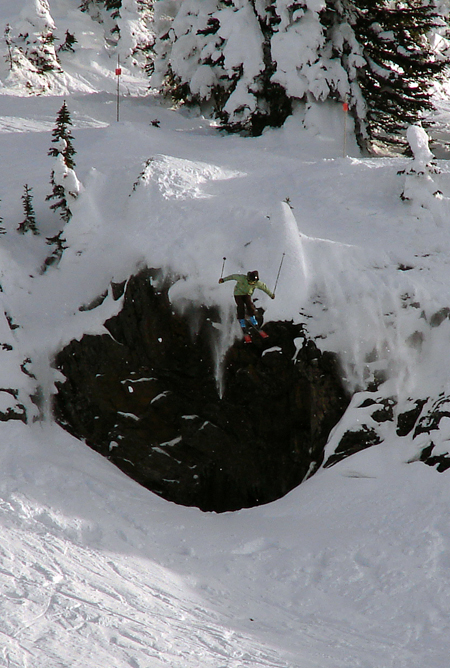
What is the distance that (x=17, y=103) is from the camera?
20641 millimetres

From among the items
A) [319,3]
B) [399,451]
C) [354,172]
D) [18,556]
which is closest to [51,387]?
[18,556]

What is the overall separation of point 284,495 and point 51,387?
16.6ft

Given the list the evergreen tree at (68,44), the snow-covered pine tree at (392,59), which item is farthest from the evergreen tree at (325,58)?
the evergreen tree at (68,44)

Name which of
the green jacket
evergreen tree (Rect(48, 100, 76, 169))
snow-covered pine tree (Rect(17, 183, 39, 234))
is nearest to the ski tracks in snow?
the green jacket

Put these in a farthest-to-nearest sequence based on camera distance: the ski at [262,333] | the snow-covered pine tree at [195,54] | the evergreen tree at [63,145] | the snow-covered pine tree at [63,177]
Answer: the snow-covered pine tree at [195,54], the evergreen tree at [63,145], the snow-covered pine tree at [63,177], the ski at [262,333]

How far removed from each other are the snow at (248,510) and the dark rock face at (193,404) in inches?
11.6

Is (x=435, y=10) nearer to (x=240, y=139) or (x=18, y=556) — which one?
(x=240, y=139)

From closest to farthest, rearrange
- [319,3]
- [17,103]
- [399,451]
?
[399,451] < [319,3] < [17,103]

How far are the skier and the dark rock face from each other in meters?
0.61

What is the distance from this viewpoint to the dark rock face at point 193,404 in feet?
36.8

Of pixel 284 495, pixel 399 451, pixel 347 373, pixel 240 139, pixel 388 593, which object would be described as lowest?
pixel 284 495

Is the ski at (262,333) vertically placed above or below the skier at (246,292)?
below

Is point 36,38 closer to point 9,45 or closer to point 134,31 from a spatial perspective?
point 9,45

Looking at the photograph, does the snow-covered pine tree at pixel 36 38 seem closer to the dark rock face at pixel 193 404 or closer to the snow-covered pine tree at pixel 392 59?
the snow-covered pine tree at pixel 392 59
